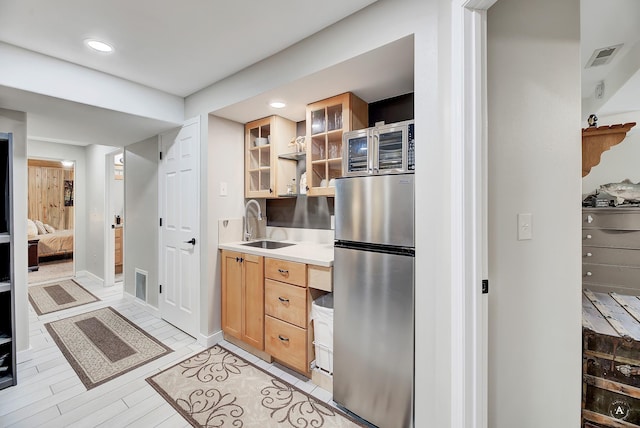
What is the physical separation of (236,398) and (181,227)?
5.68ft

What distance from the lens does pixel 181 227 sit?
287cm

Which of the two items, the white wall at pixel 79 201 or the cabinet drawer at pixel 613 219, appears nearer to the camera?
the cabinet drawer at pixel 613 219

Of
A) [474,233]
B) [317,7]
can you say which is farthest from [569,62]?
[317,7]

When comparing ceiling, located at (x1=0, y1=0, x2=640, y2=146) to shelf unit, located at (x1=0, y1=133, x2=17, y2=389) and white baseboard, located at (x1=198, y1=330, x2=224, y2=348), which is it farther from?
white baseboard, located at (x1=198, y1=330, x2=224, y2=348)

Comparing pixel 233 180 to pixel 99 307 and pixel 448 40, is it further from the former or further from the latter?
pixel 99 307

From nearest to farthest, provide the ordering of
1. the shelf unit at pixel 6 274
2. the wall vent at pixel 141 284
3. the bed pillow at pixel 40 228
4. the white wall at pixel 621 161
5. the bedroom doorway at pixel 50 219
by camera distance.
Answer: the shelf unit at pixel 6 274
the white wall at pixel 621 161
the wall vent at pixel 141 284
the bedroom doorway at pixel 50 219
the bed pillow at pixel 40 228

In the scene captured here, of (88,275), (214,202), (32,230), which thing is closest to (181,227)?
(214,202)

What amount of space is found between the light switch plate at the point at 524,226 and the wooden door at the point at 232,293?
2.04 meters

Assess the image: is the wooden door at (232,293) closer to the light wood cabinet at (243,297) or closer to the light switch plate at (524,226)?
the light wood cabinet at (243,297)

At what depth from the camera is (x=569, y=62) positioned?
53.0 inches

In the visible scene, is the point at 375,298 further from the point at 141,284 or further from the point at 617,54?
the point at 141,284

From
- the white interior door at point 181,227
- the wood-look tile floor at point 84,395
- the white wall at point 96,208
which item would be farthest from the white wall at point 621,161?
the white wall at point 96,208

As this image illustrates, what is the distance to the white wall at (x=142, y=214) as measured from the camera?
329cm

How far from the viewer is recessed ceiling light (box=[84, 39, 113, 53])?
1828 millimetres
